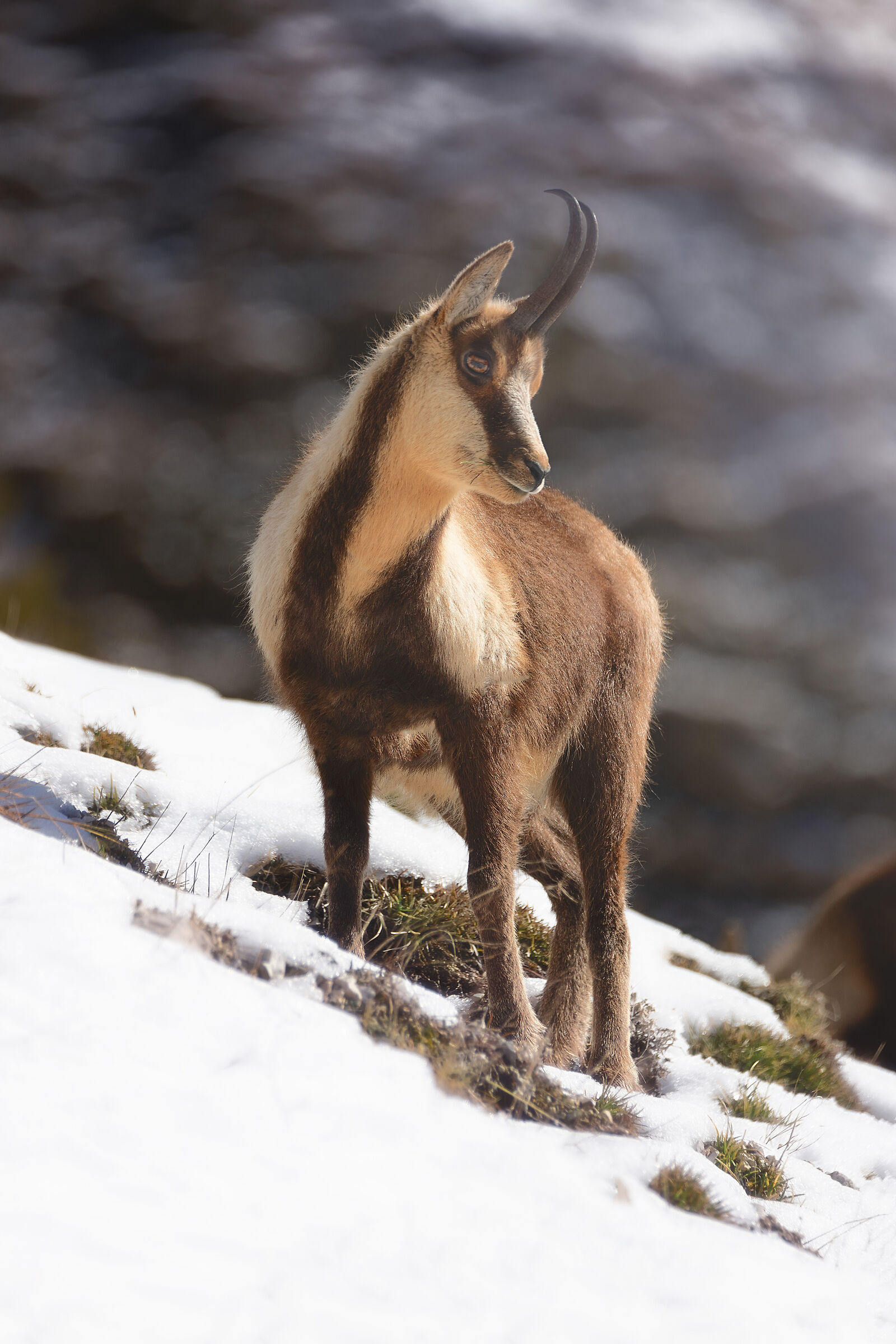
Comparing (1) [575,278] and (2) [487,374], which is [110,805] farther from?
(1) [575,278]

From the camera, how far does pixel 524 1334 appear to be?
1948 mm

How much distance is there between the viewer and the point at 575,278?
407 centimetres

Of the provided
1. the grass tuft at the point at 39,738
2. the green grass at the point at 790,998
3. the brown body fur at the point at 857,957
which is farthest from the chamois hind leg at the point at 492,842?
the brown body fur at the point at 857,957

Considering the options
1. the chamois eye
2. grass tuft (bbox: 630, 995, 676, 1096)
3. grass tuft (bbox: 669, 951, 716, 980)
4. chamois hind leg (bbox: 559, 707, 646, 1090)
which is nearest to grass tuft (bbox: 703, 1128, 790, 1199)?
chamois hind leg (bbox: 559, 707, 646, 1090)

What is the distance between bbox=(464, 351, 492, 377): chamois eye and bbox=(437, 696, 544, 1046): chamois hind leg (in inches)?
48.7

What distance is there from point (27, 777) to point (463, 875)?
87.6 inches

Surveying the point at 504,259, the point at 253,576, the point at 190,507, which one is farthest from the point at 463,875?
the point at 190,507

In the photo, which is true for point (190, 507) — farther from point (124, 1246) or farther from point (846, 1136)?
point (124, 1246)

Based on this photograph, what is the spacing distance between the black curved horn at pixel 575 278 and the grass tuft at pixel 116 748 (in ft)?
9.83

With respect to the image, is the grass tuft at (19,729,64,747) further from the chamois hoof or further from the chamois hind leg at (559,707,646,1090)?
the chamois hoof

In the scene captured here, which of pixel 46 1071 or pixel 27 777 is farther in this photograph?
pixel 27 777

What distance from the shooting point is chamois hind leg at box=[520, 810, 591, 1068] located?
502 cm

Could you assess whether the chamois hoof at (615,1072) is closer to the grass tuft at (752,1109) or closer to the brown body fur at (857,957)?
the grass tuft at (752,1109)

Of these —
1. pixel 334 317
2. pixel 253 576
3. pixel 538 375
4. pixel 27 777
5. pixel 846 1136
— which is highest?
pixel 538 375
